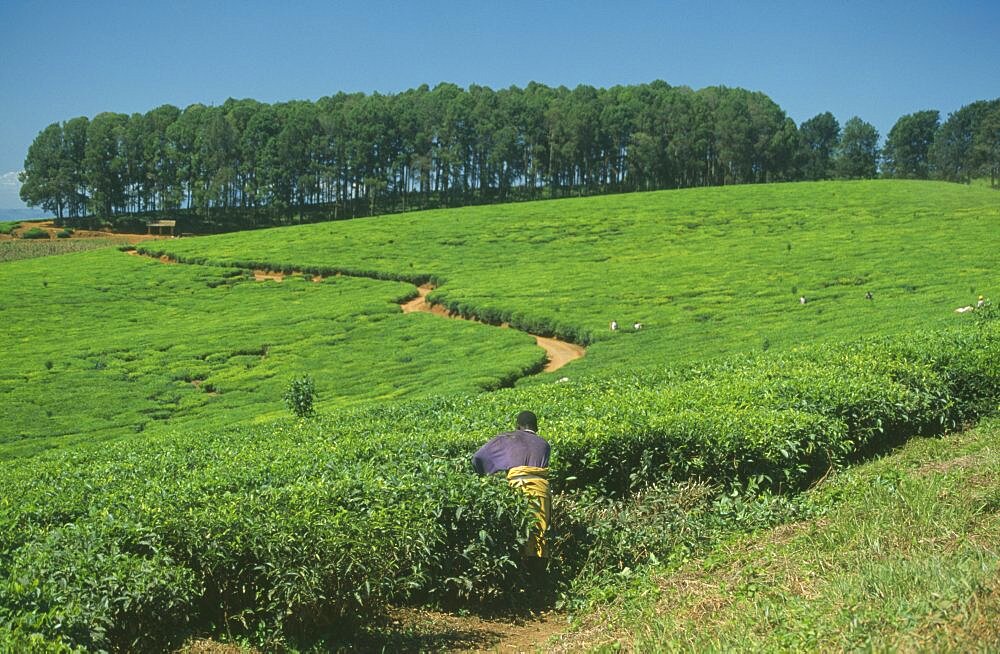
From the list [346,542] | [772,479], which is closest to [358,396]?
[772,479]

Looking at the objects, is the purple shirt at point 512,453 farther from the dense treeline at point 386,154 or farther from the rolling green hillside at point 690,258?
the dense treeline at point 386,154

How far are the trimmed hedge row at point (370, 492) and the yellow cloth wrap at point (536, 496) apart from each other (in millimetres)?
192

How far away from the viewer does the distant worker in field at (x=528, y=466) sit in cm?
874

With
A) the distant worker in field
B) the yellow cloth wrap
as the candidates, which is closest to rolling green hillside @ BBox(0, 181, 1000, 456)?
the distant worker in field

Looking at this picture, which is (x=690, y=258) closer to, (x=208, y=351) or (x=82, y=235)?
(x=208, y=351)

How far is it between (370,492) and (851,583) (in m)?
4.38

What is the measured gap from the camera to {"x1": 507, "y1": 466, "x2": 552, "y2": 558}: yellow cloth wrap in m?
8.70

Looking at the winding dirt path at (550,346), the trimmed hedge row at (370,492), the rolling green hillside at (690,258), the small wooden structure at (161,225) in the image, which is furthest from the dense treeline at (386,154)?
the trimmed hedge row at (370,492)

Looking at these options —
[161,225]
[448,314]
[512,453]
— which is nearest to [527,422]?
[512,453]

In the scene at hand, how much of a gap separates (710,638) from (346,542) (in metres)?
3.13

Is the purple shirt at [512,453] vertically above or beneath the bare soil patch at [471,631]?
above

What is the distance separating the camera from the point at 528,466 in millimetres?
8828

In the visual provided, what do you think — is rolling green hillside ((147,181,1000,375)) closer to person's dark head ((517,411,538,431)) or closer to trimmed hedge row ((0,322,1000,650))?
trimmed hedge row ((0,322,1000,650))

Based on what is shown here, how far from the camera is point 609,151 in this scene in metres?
121
